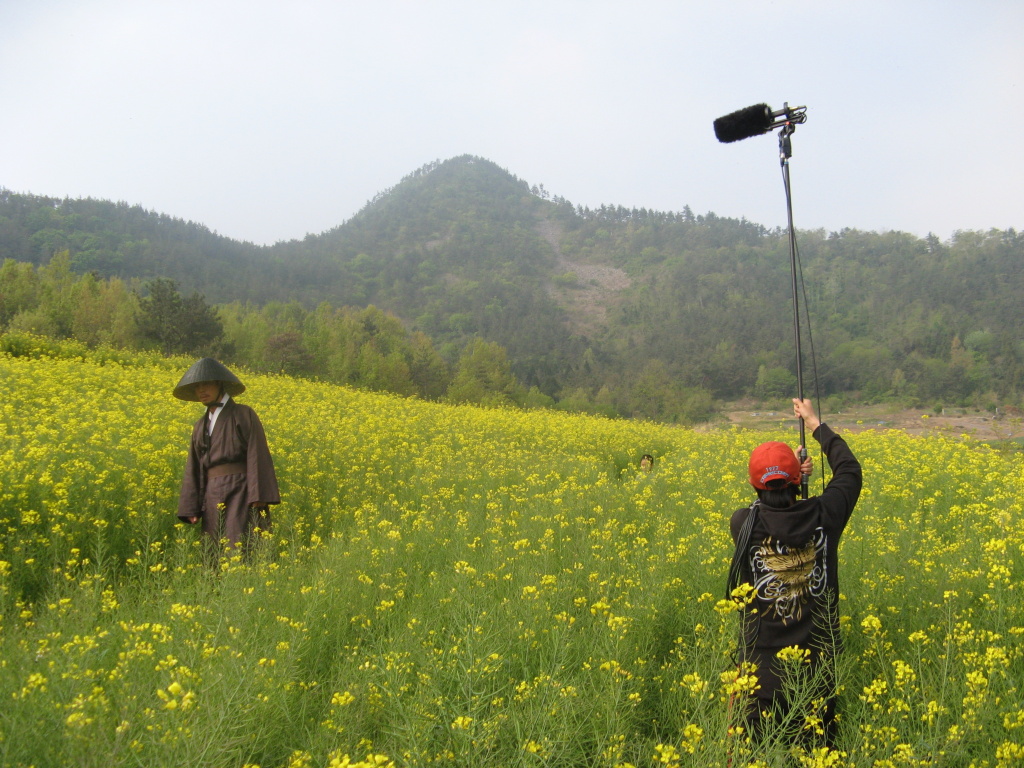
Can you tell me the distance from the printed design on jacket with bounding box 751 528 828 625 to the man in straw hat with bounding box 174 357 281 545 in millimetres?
3156

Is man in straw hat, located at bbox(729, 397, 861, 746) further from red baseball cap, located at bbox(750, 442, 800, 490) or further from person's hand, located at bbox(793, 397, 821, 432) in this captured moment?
person's hand, located at bbox(793, 397, 821, 432)

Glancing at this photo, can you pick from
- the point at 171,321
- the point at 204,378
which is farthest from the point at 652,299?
the point at 204,378

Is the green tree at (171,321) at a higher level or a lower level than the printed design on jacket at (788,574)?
higher

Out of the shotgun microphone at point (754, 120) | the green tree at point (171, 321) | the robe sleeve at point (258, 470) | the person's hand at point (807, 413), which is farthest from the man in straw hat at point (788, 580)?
the green tree at point (171, 321)

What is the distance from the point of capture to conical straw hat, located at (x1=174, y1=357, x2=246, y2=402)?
440 centimetres

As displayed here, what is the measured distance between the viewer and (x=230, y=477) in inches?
171

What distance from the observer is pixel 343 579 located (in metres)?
3.64

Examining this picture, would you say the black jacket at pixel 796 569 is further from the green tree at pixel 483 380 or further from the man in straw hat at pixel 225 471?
the green tree at pixel 483 380

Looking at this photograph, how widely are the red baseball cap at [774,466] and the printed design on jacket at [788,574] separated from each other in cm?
23

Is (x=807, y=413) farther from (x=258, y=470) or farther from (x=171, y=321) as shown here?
(x=171, y=321)

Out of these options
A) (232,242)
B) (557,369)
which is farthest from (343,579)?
(232,242)

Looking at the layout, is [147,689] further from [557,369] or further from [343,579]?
[557,369]

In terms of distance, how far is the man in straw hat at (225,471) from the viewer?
428 centimetres

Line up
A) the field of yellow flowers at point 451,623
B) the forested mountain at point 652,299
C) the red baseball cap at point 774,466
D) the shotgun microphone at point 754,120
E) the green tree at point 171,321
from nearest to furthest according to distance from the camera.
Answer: the field of yellow flowers at point 451,623 < the red baseball cap at point 774,466 < the shotgun microphone at point 754,120 < the green tree at point 171,321 < the forested mountain at point 652,299
